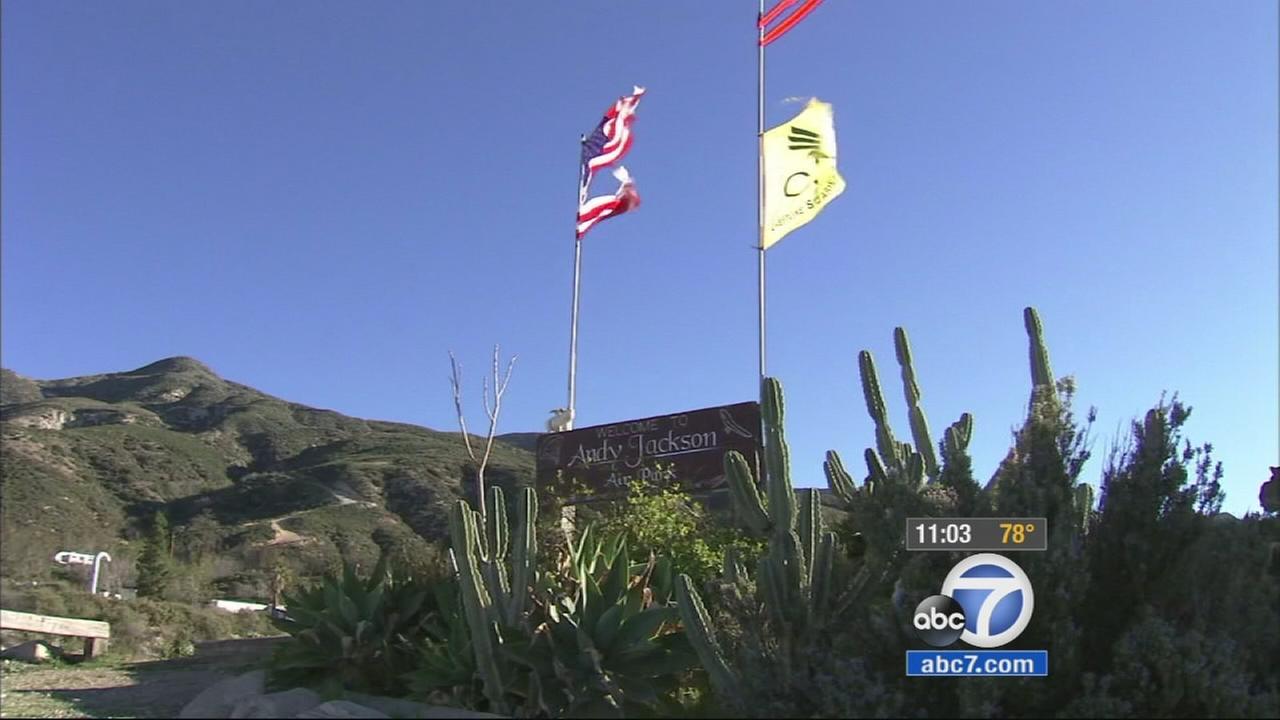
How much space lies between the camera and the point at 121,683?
34.5ft

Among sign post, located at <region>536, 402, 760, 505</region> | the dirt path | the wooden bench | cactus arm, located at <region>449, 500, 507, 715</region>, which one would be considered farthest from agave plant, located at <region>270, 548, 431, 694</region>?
the wooden bench

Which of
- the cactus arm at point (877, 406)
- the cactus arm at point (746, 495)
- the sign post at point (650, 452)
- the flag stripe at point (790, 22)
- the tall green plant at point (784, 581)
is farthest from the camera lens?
the flag stripe at point (790, 22)

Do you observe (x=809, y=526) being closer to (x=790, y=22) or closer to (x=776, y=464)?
(x=776, y=464)

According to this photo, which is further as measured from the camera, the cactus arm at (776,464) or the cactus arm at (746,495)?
the cactus arm at (746,495)

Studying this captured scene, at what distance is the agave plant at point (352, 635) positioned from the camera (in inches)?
316

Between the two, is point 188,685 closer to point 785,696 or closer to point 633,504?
point 633,504

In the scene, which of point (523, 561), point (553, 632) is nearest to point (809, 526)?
point (553, 632)

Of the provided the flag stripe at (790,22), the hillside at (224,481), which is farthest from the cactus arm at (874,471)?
the hillside at (224,481)

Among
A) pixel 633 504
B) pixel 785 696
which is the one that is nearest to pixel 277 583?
pixel 633 504

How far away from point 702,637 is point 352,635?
2.97m

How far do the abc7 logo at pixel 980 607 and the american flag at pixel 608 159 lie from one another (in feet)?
38.5

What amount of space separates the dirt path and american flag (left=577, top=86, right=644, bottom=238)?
816 centimetres

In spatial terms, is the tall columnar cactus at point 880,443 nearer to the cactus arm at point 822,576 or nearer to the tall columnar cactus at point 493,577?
the cactus arm at point 822,576

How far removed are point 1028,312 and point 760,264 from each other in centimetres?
564
